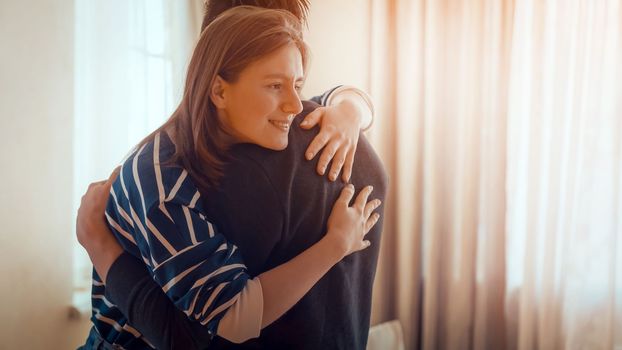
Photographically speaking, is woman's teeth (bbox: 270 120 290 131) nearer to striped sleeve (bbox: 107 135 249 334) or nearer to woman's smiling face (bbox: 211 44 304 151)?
woman's smiling face (bbox: 211 44 304 151)

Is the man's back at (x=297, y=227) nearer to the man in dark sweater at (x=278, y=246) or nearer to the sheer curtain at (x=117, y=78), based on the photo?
the man in dark sweater at (x=278, y=246)

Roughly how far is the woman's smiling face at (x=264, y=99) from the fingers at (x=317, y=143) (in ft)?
0.20

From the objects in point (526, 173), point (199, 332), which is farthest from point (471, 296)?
point (199, 332)

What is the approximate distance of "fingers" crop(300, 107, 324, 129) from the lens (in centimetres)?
114

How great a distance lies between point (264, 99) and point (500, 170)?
4.16 feet

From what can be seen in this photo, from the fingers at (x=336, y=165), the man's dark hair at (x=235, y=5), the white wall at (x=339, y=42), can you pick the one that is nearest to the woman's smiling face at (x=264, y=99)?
the fingers at (x=336, y=165)

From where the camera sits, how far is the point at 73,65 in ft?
5.73

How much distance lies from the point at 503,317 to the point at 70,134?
1.56m

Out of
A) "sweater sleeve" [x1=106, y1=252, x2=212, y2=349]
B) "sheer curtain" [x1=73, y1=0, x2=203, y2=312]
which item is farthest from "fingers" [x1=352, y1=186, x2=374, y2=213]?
"sheer curtain" [x1=73, y1=0, x2=203, y2=312]

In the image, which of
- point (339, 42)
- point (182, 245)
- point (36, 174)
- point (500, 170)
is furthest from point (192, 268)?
point (339, 42)

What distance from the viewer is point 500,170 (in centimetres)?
206

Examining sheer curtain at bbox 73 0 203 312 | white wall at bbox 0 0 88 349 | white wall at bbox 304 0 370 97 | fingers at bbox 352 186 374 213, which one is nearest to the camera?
fingers at bbox 352 186 374 213

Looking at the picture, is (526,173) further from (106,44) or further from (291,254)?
(106,44)

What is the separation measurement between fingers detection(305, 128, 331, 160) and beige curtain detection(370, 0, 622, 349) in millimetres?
1101
